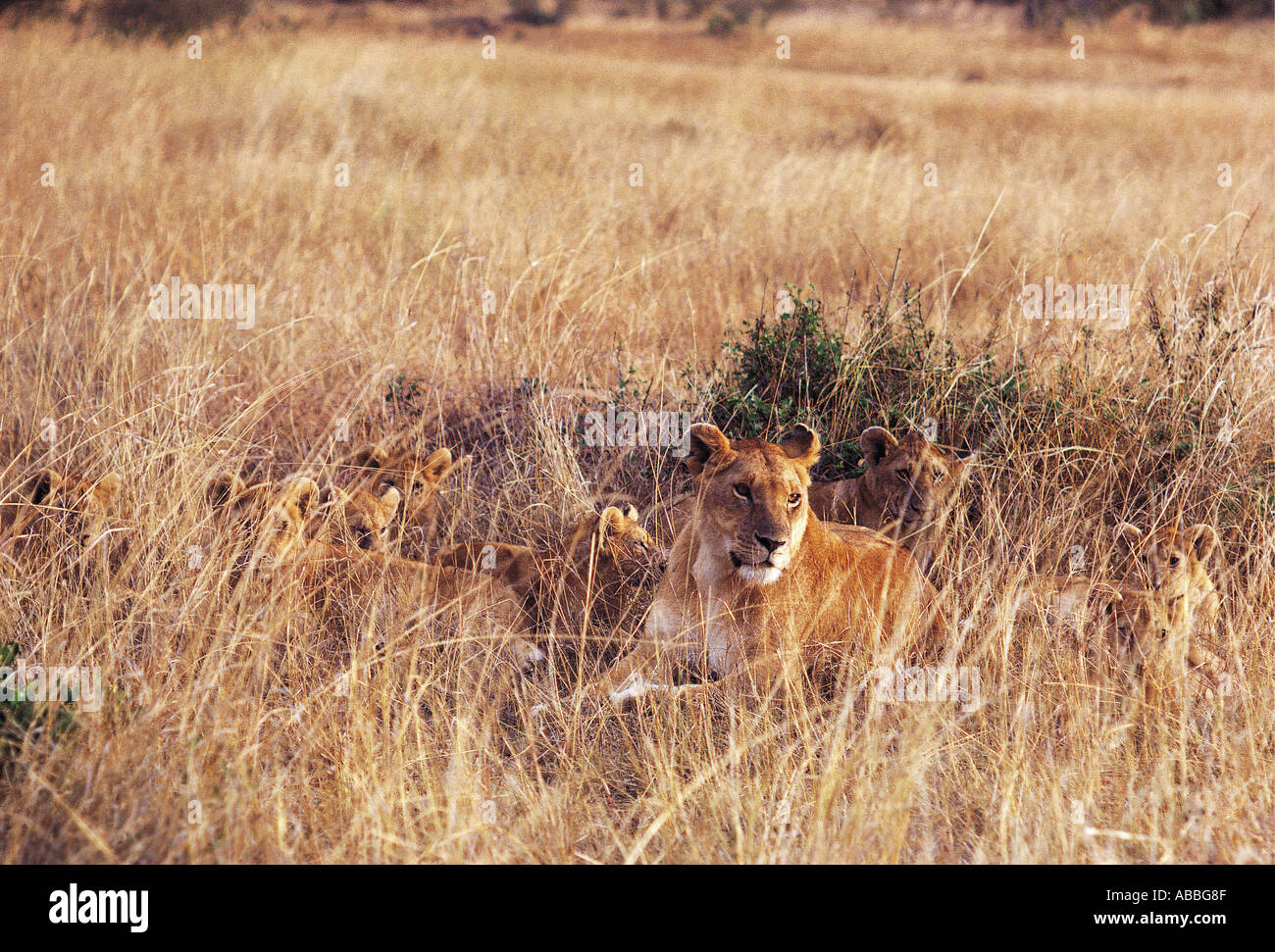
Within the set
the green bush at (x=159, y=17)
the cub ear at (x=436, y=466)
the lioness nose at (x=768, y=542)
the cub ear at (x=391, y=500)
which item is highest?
the green bush at (x=159, y=17)

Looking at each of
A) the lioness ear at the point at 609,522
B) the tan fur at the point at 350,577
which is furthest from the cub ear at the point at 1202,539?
the tan fur at the point at 350,577

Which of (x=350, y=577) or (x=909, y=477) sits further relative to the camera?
(x=909, y=477)

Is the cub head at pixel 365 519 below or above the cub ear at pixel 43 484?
below

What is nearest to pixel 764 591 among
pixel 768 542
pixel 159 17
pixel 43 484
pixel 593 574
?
pixel 768 542

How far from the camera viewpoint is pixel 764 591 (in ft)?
16.2

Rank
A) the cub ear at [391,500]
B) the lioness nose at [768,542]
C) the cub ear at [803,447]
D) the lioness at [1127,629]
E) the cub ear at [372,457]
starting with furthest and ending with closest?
1. the cub ear at [372,457]
2. the cub ear at [391,500]
3. the cub ear at [803,447]
4. the lioness at [1127,629]
5. the lioness nose at [768,542]

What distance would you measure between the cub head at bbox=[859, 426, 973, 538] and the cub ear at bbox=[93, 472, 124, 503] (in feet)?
11.1

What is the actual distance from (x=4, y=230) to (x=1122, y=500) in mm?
7797

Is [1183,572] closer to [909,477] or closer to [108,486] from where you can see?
[909,477]

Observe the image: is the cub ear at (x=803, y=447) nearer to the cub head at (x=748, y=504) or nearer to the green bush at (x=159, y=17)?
the cub head at (x=748, y=504)

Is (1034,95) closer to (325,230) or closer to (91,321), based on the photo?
(325,230)

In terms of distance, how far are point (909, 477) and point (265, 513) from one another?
2.95 m

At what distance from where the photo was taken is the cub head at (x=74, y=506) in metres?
5.39

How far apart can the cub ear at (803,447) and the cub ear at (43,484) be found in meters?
3.18
